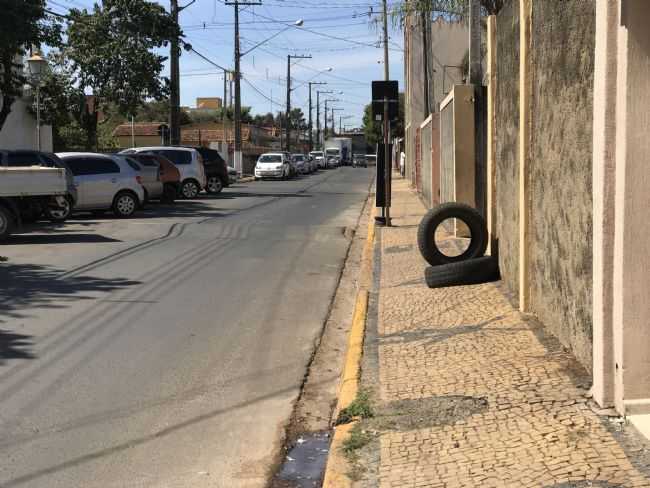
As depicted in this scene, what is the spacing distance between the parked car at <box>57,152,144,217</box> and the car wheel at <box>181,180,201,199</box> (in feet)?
22.5

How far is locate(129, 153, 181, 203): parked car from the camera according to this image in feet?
84.4

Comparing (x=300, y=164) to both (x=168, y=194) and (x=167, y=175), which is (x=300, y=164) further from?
(x=167, y=175)

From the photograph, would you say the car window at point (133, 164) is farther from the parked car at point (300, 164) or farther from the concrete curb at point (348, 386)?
the parked car at point (300, 164)

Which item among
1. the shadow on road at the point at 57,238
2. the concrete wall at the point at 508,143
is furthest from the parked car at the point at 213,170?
the concrete wall at the point at 508,143

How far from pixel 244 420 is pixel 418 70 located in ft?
129

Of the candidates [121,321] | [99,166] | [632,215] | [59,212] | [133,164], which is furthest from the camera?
[133,164]

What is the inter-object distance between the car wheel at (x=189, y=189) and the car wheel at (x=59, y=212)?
365 inches

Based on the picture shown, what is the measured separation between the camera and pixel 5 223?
51.8 ft

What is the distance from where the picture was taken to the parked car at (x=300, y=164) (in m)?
57.5

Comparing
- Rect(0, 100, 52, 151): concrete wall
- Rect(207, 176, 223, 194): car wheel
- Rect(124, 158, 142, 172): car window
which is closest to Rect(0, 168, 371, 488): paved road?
Rect(124, 158, 142, 172): car window

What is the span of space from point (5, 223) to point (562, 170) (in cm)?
1209

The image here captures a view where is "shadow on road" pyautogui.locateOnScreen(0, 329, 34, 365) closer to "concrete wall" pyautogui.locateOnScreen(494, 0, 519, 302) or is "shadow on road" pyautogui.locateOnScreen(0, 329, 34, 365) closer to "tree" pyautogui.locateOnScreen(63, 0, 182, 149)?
"concrete wall" pyautogui.locateOnScreen(494, 0, 519, 302)

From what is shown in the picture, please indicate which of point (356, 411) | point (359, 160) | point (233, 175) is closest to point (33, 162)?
point (356, 411)

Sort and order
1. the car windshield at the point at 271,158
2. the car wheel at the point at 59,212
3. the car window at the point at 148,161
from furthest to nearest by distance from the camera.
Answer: the car windshield at the point at 271,158 → the car window at the point at 148,161 → the car wheel at the point at 59,212
